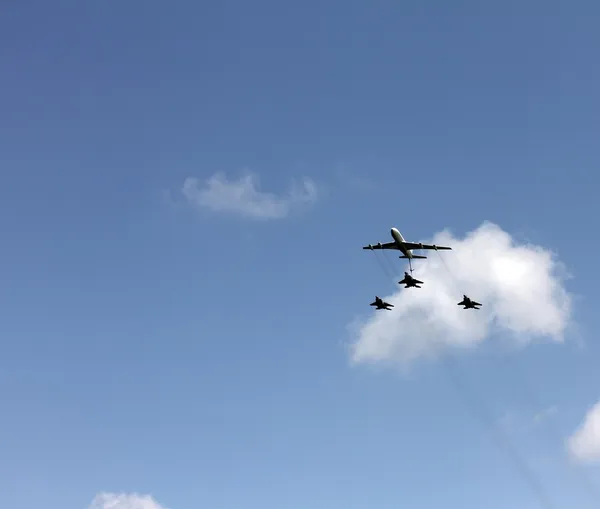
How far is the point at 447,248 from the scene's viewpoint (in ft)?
500

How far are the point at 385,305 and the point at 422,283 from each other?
1219 cm

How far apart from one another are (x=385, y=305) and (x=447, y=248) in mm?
23717

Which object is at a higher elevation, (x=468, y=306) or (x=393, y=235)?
(x=393, y=235)

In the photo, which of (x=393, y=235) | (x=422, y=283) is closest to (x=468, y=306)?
(x=422, y=283)

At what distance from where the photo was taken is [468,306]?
145125 millimetres

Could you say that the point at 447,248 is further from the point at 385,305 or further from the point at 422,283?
the point at 385,305

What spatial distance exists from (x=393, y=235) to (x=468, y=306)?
25898 millimetres

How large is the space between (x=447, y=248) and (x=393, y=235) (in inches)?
669

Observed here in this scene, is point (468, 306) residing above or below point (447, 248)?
below

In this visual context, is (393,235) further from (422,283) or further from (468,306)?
(468,306)

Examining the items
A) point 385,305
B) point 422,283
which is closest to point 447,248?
point 422,283

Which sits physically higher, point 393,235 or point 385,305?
point 393,235

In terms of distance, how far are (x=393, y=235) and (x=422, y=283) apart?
15.1 metres
